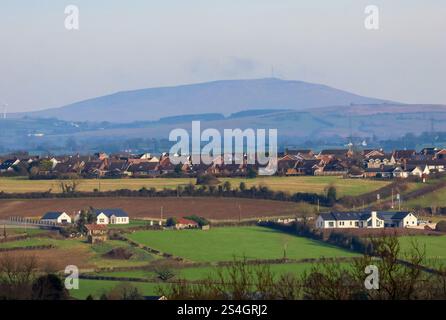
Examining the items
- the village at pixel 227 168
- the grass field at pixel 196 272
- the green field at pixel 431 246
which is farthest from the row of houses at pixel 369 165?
the grass field at pixel 196 272

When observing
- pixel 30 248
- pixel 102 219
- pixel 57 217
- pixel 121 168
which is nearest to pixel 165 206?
pixel 102 219

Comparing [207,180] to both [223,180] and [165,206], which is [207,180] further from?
[165,206]

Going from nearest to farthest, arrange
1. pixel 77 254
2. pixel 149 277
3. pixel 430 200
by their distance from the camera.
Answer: pixel 149 277
pixel 77 254
pixel 430 200

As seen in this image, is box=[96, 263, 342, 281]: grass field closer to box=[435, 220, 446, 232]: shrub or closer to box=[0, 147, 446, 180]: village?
box=[435, 220, 446, 232]: shrub

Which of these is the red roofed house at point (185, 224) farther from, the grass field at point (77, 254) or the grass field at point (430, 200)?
the grass field at point (430, 200)
